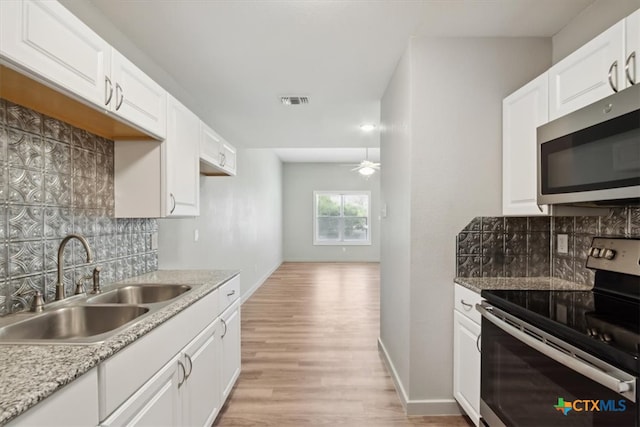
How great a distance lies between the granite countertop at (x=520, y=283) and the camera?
1972 millimetres

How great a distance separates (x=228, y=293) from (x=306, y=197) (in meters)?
7.69

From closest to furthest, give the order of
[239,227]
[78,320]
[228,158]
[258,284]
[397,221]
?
[78,320], [397,221], [228,158], [239,227], [258,284]

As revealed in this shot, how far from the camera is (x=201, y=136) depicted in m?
2.59

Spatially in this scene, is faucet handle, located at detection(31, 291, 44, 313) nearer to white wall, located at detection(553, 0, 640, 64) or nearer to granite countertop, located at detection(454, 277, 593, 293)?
granite countertop, located at detection(454, 277, 593, 293)

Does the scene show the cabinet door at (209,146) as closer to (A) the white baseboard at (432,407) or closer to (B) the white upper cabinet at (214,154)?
(B) the white upper cabinet at (214,154)

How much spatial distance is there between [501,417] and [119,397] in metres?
1.61

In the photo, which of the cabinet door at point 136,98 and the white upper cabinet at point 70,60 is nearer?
the white upper cabinet at point 70,60

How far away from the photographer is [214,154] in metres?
2.88

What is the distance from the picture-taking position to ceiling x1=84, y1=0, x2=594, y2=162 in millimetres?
1954

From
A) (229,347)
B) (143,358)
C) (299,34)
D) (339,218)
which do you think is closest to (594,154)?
(299,34)

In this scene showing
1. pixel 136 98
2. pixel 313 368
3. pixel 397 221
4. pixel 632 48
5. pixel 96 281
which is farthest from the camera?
pixel 313 368

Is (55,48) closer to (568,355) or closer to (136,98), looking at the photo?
(136,98)

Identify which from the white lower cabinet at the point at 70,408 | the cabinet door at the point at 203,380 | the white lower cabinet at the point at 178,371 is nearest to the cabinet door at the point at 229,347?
the white lower cabinet at the point at 178,371

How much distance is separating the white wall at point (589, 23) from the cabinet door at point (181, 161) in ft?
7.99
